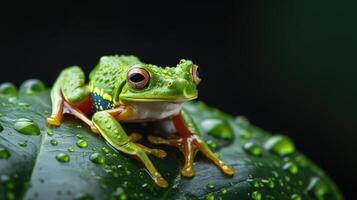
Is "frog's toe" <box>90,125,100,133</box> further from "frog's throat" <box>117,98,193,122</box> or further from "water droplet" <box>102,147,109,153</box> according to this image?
"frog's throat" <box>117,98,193,122</box>

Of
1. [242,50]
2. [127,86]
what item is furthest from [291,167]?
[242,50]

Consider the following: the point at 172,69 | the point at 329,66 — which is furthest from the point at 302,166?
the point at 329,66

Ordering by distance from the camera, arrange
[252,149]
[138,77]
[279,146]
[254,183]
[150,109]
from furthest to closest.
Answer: [279,146] < [252,149] < [150,109] < [138,77] < [254,183]

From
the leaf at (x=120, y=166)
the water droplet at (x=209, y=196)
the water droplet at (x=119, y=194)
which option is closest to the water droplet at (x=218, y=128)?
the leaf at (x=120, y=166)

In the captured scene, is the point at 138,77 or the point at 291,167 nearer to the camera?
the point at 138,77

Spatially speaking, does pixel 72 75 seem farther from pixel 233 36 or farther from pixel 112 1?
pixel 233 36

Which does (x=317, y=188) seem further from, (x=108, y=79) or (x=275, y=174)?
(x=108, y=79)

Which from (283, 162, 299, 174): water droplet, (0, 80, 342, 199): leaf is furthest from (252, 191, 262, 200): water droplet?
(283, 162, 299, 174): water droplet

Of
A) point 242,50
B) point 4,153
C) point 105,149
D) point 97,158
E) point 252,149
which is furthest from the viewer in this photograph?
point 242,50
